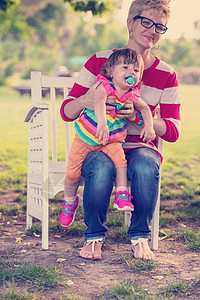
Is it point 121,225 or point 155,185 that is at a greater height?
point 155,185

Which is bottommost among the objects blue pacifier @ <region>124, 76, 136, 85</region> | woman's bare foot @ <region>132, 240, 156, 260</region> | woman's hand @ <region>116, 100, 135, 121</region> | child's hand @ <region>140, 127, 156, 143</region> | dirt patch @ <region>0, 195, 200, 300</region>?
dirt patch @ <region>0, 195, 200, 300</region>

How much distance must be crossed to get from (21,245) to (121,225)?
2.76 feet

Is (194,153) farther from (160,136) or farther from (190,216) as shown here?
(160,136)

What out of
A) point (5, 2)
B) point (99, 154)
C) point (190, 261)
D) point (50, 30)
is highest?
point (50, 30)

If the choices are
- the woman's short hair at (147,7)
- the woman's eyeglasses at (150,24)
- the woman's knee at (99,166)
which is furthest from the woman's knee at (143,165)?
the woman's short hair at (147,7)

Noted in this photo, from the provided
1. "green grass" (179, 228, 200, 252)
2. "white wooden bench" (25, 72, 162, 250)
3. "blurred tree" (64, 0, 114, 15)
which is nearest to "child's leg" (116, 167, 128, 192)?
"white wooden bench" (25, 72, 162, 250)

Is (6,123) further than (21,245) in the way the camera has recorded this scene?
Yes

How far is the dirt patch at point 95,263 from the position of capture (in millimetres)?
2350

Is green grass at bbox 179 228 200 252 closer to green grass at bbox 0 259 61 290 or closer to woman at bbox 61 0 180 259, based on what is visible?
woman at bbox 61 0 180 259

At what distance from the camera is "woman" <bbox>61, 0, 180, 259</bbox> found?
2.62 m

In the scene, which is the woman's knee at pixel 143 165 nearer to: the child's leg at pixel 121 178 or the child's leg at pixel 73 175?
the child's leg at pixel 121 178

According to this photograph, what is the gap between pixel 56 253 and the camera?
286 centimetres

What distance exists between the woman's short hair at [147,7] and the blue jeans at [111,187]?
878mm

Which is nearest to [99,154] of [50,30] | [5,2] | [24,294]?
[24,294]
